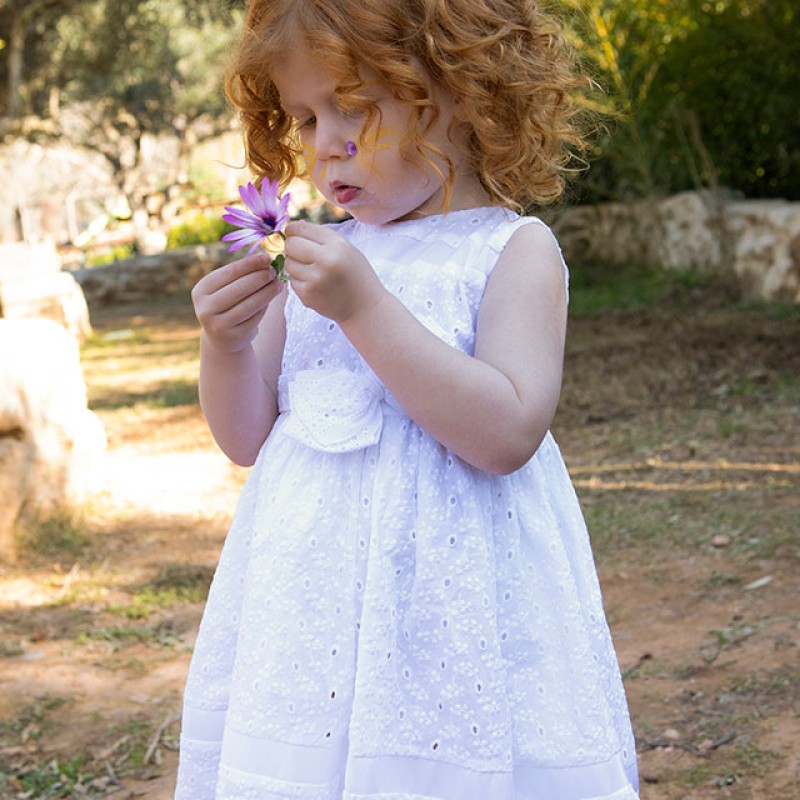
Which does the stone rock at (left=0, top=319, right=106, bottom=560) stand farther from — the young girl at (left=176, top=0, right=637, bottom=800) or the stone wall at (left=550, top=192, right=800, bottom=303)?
the stone wall at (left=550, top=192, right=800, bottom=303)

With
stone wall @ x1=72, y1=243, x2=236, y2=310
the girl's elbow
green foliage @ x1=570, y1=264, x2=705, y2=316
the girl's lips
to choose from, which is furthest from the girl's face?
stone wall @ x1=72, y1=243, x2=236, y2=310

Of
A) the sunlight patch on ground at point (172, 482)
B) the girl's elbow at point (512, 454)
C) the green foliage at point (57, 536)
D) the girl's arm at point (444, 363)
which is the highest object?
the girl's arm at point (444, 363)

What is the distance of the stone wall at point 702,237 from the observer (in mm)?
7359

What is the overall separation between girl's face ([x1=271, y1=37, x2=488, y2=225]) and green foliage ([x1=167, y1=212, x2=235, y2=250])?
14078mm

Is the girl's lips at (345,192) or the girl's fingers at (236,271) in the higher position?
the girl's lips at (345,192)

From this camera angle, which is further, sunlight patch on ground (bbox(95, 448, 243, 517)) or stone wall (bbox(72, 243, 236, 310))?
stone wall (bbox(72, 243, 236, 310))

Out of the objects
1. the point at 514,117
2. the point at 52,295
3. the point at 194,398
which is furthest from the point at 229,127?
the point at 514,117

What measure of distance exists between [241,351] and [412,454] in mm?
244

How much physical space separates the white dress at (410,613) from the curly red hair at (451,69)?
112mm

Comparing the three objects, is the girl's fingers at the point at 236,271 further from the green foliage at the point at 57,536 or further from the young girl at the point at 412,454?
the green foliage at the point at 57,536

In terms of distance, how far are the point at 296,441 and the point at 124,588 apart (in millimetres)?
2406

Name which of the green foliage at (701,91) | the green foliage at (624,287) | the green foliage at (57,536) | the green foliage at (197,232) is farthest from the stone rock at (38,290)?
the green foliage at (197,232)

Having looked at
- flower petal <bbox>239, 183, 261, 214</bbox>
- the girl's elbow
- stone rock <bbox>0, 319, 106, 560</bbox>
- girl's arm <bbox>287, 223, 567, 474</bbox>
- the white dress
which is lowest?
stone rock <bbox>0, 319, 106, 560</bbox>

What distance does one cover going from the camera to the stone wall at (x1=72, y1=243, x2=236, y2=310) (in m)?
12.5
